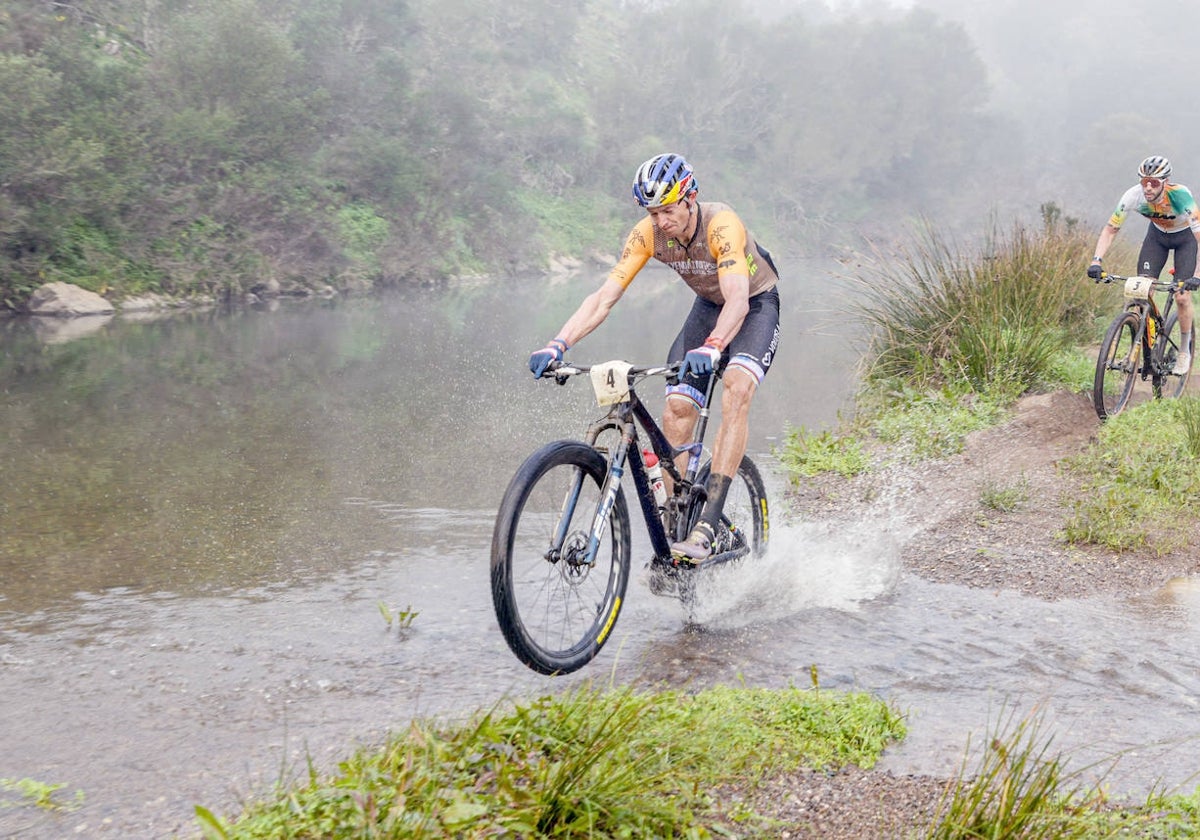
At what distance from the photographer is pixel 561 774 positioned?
2.84 m

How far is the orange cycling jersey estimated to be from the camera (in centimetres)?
567

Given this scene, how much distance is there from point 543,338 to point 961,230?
69.1 meters

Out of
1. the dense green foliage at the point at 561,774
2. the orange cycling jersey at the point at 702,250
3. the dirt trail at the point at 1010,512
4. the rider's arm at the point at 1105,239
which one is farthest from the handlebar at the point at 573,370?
the rider's arm at the point at 1105,239

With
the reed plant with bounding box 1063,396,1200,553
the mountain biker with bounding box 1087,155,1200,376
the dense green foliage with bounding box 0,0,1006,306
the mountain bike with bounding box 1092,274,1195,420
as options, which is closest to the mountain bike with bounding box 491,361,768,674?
the reed plant with bounding box 1063,396,1200,553

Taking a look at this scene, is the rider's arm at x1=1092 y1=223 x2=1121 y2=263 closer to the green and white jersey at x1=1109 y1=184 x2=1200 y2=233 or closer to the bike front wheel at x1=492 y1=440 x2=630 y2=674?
the green and white jersey at x1=1109 y1=184 x2=1200 y2=233

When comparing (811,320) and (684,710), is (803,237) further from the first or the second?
(684,710)

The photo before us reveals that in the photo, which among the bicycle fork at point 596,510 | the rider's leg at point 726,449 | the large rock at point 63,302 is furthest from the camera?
the large rock at point 63,302

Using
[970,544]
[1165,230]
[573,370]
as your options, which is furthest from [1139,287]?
[573,370]

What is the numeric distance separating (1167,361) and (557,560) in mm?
8069

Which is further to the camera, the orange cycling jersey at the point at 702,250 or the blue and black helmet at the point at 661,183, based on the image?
the orange cycling jersey at the point at 702,250

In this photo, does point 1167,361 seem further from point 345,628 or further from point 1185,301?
point 345,628

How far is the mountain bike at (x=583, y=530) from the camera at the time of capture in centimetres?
428

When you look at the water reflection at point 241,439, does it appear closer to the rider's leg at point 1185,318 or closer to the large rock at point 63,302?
the large rock at point 63,302

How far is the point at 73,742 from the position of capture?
385cm
